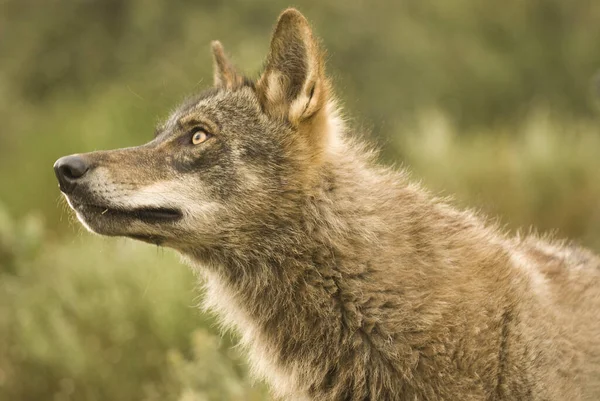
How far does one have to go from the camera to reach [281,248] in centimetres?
486

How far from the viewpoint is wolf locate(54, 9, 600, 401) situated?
454cm

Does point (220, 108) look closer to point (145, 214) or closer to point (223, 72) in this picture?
point (223, 72)

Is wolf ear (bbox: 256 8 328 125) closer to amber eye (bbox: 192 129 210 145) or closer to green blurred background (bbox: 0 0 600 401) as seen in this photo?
amber eye (bbox: 192 129 210 145)

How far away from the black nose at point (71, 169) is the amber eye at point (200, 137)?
554 mm

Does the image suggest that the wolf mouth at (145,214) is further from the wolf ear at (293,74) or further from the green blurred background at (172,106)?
the wolf ear at (293,74)

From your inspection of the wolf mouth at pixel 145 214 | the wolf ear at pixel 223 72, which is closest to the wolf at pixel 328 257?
the wolf mouth at pixel 145 214

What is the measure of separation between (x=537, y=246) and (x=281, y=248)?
1.37m

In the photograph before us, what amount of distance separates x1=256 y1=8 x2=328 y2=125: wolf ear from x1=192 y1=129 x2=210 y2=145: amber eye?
32cm

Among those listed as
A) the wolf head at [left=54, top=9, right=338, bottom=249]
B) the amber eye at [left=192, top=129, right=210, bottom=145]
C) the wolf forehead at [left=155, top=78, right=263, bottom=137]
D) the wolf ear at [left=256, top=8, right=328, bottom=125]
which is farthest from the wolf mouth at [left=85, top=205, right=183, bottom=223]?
the wolf ear at [left=256, top=8, right=328, bottom=125]

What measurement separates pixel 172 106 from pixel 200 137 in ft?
2.81

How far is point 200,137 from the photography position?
5066mm

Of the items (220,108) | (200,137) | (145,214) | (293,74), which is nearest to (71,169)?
(145,214)

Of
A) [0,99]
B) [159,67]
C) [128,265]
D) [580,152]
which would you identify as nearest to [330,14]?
[159,67]

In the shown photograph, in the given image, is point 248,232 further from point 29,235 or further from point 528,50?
point 528,50
